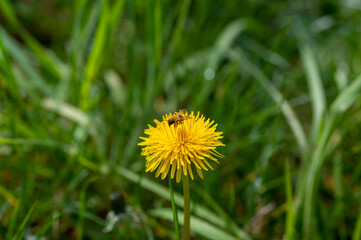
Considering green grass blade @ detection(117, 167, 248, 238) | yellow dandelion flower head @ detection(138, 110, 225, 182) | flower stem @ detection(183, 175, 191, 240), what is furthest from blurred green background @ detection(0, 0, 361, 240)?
yellow dandelion flower head @ detection(138, 110, 225, 182)

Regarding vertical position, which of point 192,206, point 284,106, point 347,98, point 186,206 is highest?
point 284,106

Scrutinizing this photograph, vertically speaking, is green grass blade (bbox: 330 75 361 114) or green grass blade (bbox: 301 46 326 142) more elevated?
green grass blade (bbox: 301 46 326 142)

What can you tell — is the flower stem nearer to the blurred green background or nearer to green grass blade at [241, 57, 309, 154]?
the blurred green background

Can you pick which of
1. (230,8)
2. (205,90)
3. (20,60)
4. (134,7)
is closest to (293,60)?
(230,8)

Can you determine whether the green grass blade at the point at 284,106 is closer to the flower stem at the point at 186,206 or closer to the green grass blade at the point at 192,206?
the green grass blade at the point at 192,206

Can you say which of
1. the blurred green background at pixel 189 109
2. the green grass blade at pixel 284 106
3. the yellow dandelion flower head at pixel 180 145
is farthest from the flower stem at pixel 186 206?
the green grass blade at pixel 284 106

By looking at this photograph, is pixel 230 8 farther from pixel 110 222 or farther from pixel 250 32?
pixel 110 222

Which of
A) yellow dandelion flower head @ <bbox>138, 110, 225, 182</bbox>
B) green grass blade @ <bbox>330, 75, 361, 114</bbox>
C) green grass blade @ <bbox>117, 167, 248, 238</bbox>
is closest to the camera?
yellow dandelion flower head @ <bbox>138, 110, 225, 182</bbox>

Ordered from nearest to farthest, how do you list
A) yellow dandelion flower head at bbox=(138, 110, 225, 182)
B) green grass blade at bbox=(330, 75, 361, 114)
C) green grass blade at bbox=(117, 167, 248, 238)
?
yellow dandelion flower head at bbox=(138, 110, 225, 182) < green grass blade at bbox=(117, 167, 248, 238) < green grass blade at bbox=(330, 75, 361, 114)

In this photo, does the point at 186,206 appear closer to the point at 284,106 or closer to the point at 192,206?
the point at 192,206

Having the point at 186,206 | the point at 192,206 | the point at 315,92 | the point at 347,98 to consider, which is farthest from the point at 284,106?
the point at 186,206
